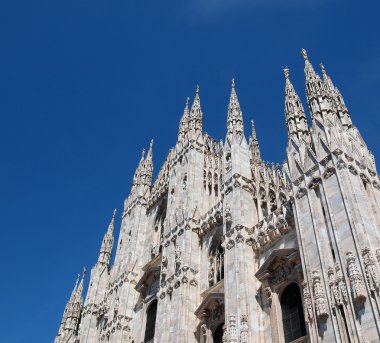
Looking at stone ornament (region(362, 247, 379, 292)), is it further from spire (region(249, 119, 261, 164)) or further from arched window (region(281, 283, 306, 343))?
spire (region(249, 119, 261, 164))

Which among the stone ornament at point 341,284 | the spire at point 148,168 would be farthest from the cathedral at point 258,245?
the spire at point 148,168

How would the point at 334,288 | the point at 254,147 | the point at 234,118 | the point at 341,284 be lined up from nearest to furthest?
the point at 341,284 → the point at 334,288 → the point at 234,118 → the point at 254,147

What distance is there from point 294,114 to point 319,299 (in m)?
10.3

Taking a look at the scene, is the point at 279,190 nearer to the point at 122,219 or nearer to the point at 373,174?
the point at 373,174

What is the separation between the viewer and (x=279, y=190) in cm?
2447

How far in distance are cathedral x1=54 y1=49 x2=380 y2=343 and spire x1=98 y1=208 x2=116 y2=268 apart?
3.47 m

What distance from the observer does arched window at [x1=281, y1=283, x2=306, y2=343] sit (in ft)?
56.4

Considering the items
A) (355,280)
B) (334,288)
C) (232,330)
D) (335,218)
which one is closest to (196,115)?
(232,330)

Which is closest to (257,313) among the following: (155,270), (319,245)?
(319,245)

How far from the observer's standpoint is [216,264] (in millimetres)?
24062

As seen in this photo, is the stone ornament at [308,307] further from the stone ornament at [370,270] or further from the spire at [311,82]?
the spire at [311,82]

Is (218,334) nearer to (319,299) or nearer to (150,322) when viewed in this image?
(150,322)

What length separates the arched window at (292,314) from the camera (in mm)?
17203

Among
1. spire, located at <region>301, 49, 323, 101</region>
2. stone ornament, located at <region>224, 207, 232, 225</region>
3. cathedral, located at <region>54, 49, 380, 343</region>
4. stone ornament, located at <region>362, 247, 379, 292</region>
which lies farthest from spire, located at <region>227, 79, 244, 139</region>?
stone ornament, located at <region>362, 247, 379, 292</region>
